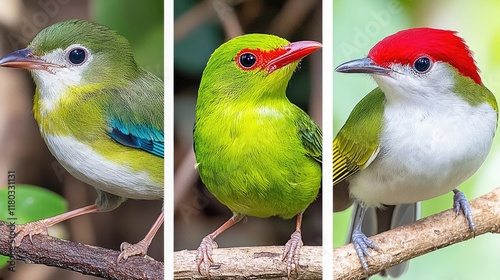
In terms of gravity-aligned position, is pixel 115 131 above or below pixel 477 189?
above

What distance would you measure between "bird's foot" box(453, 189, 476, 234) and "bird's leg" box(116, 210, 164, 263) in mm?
1091

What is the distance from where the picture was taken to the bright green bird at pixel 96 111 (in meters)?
2.54

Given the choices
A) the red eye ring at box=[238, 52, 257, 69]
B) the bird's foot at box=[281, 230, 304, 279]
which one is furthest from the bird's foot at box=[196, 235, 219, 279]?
the red eye ring at box=[238, 52, 257, 69]

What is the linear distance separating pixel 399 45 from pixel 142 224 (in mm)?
1137

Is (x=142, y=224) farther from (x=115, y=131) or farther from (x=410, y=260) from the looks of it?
(x=410, y=260)

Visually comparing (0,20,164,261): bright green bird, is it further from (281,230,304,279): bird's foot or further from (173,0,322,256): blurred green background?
(281,230,304,279): bird's foot

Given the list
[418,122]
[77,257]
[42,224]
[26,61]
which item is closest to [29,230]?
[42,224]

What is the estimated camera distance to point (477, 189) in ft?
8.97

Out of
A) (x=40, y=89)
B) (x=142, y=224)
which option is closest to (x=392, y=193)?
(x=142, y=224)

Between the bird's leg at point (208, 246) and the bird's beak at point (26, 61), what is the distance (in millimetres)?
825

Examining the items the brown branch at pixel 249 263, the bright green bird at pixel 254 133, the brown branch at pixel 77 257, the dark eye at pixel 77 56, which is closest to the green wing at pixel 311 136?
the bright green bird at pixel 254 133

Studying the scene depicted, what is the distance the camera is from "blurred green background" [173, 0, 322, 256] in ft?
8.77

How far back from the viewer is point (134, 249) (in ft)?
8.61

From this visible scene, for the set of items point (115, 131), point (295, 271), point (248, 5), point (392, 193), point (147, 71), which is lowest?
point (295, 271)
